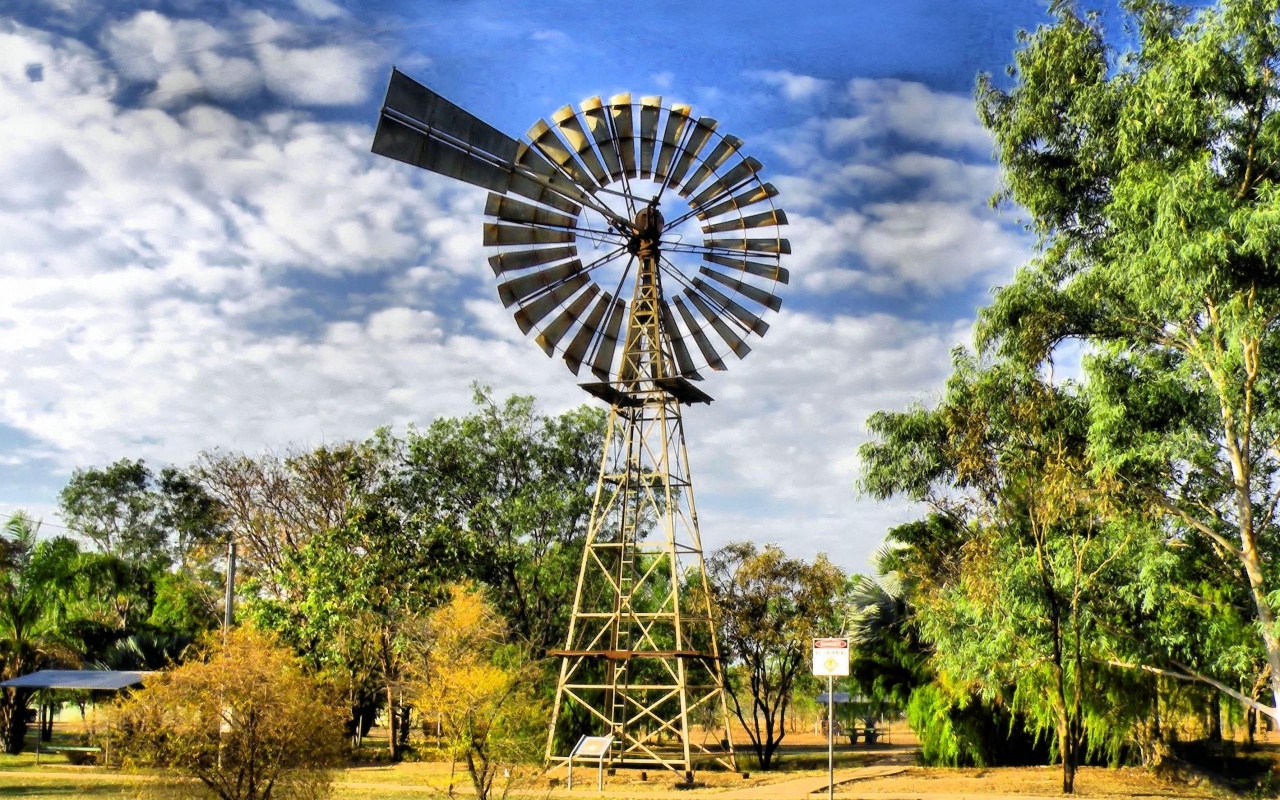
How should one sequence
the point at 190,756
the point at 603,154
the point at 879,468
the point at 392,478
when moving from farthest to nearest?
the point at 392,478 → the point at 879,468 → the point at 603,154 → the point at 190,756

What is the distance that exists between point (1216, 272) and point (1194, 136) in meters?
3.32

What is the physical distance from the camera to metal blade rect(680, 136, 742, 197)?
2555 centimetres

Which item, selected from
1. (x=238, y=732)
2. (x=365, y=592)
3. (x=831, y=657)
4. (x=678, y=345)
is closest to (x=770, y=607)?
(x=678, y=345)

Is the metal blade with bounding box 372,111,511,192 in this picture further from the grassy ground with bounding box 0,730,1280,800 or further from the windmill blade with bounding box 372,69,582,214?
the grassy ground with bounding box 0,730,1280,800

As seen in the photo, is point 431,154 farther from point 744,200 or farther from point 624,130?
point 744,200

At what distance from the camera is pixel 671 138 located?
25359mm

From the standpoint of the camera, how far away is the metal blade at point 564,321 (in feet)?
89.1

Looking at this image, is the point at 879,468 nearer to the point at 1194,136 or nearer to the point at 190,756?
the point at 1194,136

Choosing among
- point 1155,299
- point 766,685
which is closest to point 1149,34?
point 1155,299

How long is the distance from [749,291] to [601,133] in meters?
5.59

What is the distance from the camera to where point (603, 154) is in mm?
25594

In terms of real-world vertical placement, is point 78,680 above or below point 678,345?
below

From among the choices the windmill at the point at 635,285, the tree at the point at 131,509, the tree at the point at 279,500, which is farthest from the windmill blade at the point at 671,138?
the tree at the point at 131,509

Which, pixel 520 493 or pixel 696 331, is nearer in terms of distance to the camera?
pixel 696 331
